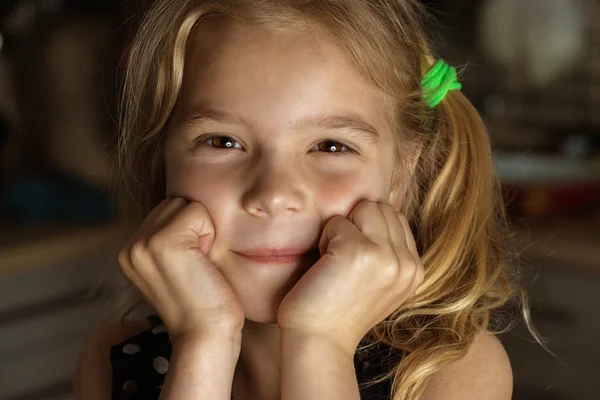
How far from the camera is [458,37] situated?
2.56 meters

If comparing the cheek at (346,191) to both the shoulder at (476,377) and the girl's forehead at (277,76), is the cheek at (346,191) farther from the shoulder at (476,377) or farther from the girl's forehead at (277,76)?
the shoulder at (476,377)

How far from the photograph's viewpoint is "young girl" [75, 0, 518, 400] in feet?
2.90

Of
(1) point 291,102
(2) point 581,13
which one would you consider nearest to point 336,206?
(1) point 291,102

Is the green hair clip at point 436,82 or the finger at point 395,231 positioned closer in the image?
the finger at point 395,231

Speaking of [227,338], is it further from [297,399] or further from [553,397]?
[553,397]

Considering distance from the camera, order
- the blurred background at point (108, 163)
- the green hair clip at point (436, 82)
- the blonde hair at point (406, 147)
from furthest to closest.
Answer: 1. the blurred background at point (108, 163)
2. the green hair clip at point (436, 82)
3. the blonde hair at point (406, 147)

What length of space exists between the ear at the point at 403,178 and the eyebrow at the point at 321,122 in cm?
10

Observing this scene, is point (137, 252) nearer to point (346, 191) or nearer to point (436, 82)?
point (346, 191)

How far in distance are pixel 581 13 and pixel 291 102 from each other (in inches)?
69.9

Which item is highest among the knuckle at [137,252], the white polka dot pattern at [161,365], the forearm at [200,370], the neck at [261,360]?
the knuckle at [137,252]

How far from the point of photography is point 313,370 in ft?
2.83

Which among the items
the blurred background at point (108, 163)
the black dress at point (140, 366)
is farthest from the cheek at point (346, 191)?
the blurred background at point (108, 163)

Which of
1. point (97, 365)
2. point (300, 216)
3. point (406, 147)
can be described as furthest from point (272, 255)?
point (97, 365)

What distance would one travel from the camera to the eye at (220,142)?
934mm
